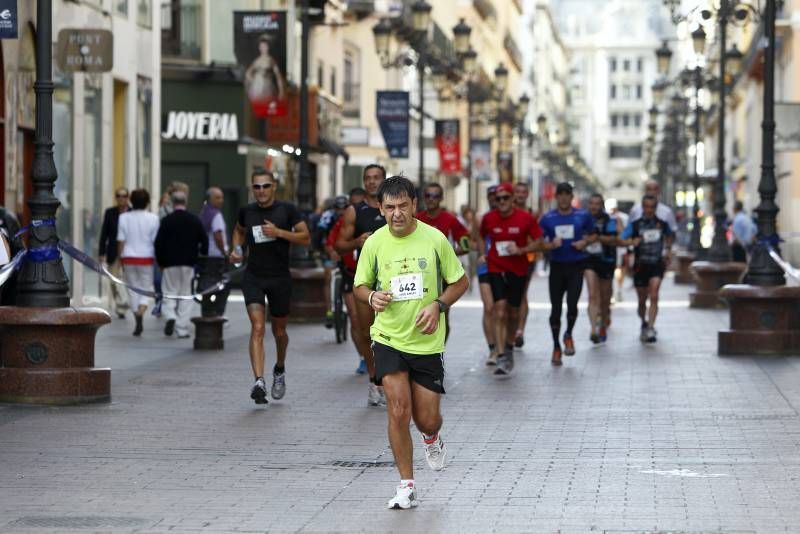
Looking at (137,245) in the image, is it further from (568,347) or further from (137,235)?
(568,347)

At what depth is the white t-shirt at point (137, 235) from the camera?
2188 cm

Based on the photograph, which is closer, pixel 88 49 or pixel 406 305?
pixel 406 305

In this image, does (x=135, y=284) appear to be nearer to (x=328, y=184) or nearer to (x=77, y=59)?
(x=77, y=59)

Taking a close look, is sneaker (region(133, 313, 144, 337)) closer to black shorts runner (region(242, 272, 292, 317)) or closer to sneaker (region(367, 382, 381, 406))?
black shorts runner (region(242, 272, 292, 317))

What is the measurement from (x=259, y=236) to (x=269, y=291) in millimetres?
428

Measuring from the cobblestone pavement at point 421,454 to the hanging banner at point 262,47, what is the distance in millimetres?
11794

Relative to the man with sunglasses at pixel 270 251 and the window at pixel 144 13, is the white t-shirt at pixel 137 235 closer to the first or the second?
the man with sunglasses at pixel 270 251

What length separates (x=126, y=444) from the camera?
38.4ft

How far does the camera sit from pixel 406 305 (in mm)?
9320

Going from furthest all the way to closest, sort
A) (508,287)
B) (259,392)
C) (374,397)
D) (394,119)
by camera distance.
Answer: (394,119)
(508,287)
(374,397)
(259,392)

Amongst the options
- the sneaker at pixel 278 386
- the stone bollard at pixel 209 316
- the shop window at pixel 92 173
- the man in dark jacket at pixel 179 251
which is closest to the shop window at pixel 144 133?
the shop window at pixel 92 173

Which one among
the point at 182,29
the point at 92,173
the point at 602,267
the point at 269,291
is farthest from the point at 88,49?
the point at 182,29

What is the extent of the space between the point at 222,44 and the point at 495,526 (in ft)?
95.4

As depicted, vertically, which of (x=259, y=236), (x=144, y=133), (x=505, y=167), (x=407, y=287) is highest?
(x=144, y=133)
